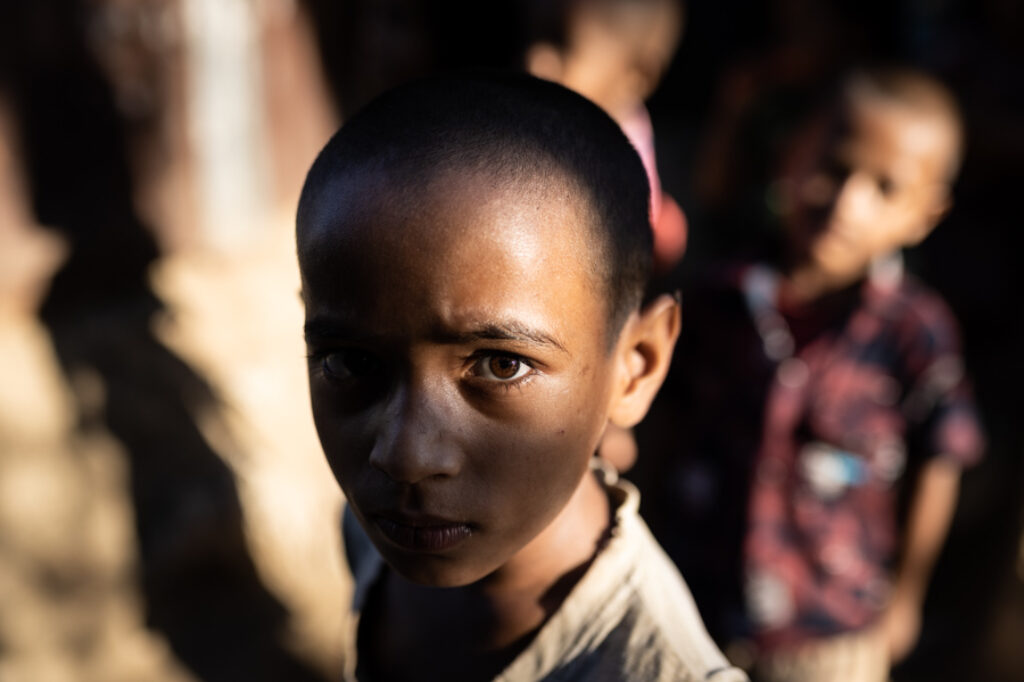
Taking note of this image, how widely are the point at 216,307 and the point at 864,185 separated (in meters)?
2.09

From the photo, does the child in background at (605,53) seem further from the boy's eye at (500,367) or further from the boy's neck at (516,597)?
the boy's eye at (500,367)

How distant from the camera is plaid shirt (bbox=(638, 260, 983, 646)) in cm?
186

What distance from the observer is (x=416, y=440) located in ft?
2.85

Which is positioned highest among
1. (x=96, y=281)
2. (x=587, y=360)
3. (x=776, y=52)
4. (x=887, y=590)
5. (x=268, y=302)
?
(x=776, y=52)

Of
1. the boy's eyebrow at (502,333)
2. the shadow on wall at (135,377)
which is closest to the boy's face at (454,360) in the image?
the boy's eyebrow at (502,333)

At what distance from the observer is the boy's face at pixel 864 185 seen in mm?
1854

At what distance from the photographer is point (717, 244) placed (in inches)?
164

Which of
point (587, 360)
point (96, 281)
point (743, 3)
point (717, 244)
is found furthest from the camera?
point (743, 3)

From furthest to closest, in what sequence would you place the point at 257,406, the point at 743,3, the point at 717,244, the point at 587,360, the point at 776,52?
the point at 743,3
the point at 717,244
the point at 776,52
the point at 257,406
the point at 587,360

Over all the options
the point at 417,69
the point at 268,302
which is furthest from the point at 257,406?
the point at 417,69

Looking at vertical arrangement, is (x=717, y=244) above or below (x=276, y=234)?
below

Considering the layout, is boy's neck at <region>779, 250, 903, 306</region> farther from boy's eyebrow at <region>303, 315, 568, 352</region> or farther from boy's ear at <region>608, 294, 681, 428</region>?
boy's eyebrow at <region>303, 315, 568, 352</region>

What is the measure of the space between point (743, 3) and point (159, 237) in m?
3.26

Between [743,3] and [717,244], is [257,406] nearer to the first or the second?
[717,244]
